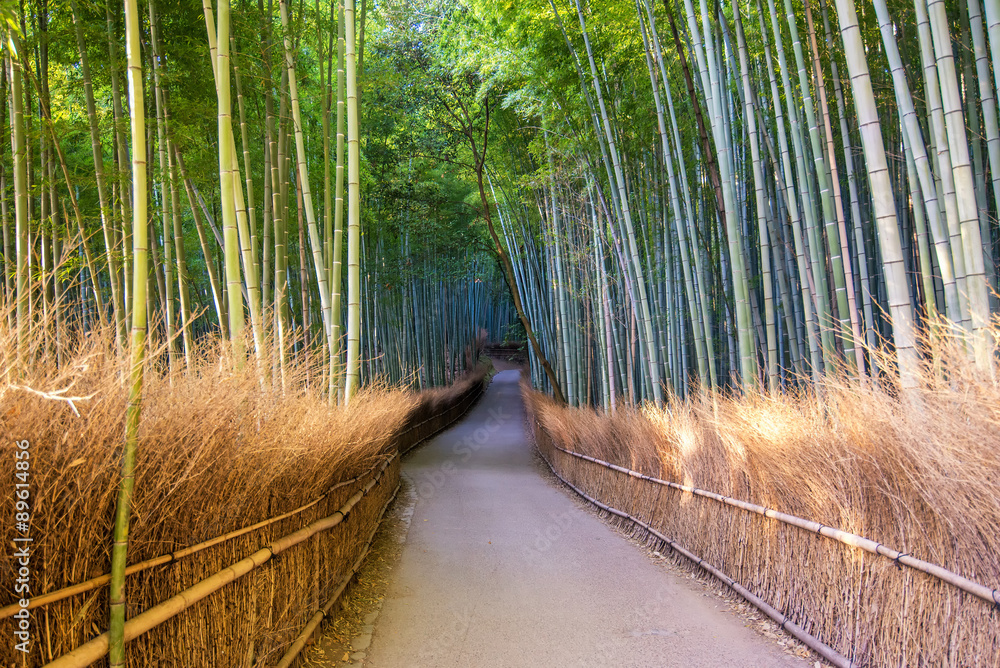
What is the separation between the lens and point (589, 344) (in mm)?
8164

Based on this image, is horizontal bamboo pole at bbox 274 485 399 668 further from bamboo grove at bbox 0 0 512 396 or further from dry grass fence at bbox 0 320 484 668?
bamboo grove at bbox 0 0 512 396

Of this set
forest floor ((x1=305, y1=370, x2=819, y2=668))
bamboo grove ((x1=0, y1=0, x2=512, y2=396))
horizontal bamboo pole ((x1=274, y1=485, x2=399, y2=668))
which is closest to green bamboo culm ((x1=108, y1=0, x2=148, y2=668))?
bamboo grove ((x1=0, y1=0, x2=512, y2=396))

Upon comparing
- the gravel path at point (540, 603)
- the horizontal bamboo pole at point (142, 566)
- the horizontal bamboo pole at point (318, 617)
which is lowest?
the gravel path at point (540, 603)

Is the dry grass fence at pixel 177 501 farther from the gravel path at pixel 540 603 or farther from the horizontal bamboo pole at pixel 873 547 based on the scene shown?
the horizontal bamboo pole at pixel 873 547

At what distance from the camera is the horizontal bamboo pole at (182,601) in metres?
1.28

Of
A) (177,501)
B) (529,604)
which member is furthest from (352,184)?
(177,501)

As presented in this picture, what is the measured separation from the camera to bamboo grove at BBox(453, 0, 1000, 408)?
2.53 metres

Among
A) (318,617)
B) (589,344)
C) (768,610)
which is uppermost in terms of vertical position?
(589,344)

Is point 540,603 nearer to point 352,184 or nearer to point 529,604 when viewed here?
point 529,604

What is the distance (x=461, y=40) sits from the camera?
6.82 m

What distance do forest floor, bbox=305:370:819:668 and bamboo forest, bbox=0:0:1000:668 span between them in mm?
26

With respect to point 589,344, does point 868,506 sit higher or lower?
lower

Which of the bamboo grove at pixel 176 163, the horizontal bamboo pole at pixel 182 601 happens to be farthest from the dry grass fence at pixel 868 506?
the bamboo grove at pixel 176 163

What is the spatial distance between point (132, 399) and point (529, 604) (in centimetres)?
223
